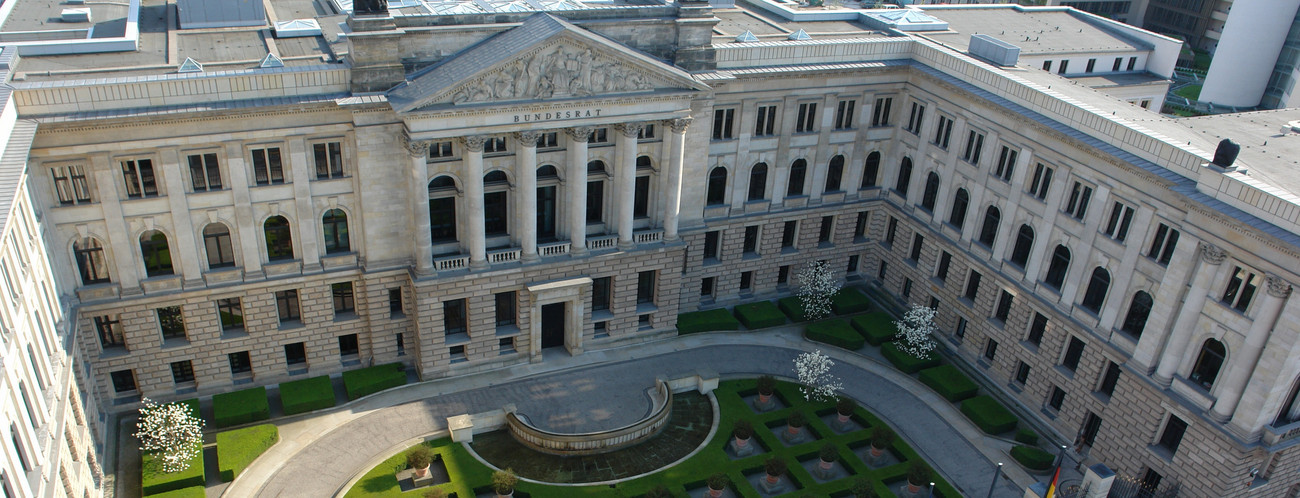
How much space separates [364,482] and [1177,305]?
51.5 meters

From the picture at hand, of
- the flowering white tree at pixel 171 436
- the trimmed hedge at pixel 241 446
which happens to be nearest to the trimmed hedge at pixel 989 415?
the trimmed hedge at pixel 241 446

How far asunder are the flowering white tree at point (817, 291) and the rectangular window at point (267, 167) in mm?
42956

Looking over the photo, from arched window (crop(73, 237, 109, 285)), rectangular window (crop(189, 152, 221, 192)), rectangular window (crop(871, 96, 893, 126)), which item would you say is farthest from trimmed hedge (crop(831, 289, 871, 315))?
arched window (crop(73, 237, 109, 285))

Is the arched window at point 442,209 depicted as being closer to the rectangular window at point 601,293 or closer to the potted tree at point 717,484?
the rectangular window at point 601,293

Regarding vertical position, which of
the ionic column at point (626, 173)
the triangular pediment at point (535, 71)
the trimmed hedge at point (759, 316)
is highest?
the triangular pediment at point (535, 71)

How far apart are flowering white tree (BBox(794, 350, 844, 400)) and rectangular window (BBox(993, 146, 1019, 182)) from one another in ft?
62.4

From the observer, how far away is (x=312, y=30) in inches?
2662

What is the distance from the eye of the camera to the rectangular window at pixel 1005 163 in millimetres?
67375

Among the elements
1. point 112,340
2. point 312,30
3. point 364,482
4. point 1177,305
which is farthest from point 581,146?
point 1177,305

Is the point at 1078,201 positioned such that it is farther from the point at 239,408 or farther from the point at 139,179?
the point at 139,179

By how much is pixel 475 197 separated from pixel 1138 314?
44.7 m

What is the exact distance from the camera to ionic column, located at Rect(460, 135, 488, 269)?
200 ft

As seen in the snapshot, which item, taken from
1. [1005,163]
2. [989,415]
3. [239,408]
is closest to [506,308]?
[239,408]

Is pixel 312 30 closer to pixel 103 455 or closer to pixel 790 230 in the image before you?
pixel 103 455
